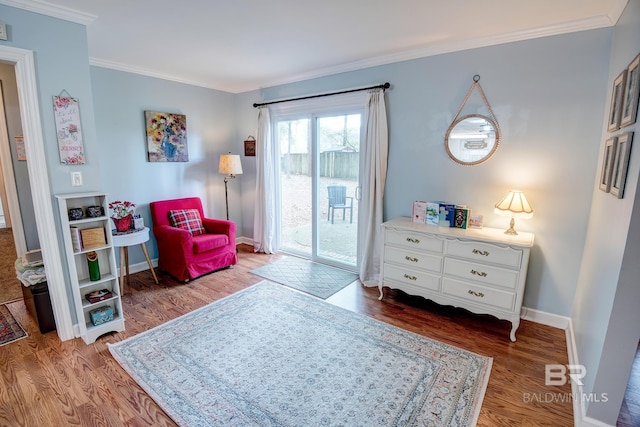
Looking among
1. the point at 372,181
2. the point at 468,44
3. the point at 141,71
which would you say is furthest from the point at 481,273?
the point at 141,71

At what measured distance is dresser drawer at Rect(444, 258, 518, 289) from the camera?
2.45 meters

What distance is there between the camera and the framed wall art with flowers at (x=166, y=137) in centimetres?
387

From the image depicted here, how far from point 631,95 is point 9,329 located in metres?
4.84

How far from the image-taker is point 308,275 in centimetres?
382

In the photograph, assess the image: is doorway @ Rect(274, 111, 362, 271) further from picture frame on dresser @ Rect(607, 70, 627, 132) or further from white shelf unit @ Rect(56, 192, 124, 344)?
white shelf unit @ Rect(56, 192, 124, 344)

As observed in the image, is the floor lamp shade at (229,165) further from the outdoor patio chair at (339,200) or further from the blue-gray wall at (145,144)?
the outdoor patio chair at (339,200)

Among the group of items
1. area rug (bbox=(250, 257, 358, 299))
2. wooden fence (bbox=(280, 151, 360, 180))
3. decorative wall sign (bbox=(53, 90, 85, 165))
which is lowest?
area rug (bbox=(250, 257, 358, 299))

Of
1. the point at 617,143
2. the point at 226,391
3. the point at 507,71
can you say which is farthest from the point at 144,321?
the point at 507,71

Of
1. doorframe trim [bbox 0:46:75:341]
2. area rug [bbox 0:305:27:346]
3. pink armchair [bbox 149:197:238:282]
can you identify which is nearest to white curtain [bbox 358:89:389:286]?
pink armchair [bbox 149:197:238:282]

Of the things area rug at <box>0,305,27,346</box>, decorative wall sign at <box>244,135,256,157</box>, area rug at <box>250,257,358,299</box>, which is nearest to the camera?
area rug at <box>0,305,27,346</box>

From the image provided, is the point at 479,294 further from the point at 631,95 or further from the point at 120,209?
the point at 120,209

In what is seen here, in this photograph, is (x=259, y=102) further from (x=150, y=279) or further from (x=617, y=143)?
(x=617, y=143)

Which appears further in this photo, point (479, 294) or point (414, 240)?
point (414, 240)

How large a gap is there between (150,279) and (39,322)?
1.22 m
